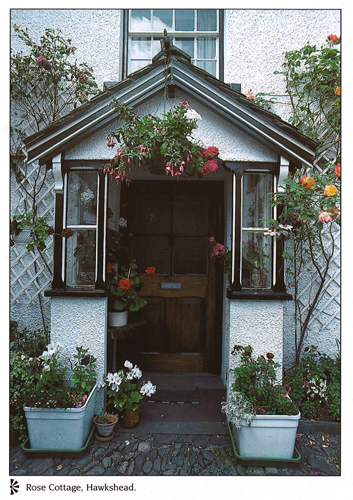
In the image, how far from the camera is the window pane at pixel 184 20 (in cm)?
424

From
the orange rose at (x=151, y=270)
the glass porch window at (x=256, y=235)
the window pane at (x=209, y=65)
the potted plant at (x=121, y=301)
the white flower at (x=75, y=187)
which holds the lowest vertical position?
the potted plant at (x=121, y=301)

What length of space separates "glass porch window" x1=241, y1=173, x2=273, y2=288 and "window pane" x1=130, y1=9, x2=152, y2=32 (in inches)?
109

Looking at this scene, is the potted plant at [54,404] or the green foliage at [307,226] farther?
the green foliage at [307,226]

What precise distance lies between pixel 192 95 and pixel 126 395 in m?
3.14

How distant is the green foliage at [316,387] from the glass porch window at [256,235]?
1.14m

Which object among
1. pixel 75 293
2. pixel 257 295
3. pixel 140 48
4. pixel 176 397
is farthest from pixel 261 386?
pixel 140 48

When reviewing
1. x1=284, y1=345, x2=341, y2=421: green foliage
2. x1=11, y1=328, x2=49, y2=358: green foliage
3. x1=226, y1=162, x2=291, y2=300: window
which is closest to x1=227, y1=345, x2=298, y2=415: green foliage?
x1=284, y1=345, x2=341, y2=421: green foliage

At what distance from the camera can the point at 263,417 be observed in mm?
2705

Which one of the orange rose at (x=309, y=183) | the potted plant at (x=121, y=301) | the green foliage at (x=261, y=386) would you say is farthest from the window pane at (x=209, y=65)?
the green foliage at (x=261, y=386)

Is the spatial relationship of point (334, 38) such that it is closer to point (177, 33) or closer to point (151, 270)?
point (177, 33)

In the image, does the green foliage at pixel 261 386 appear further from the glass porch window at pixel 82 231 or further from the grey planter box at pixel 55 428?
the glass porch window at pixel 82 231

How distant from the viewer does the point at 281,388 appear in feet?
9.48
